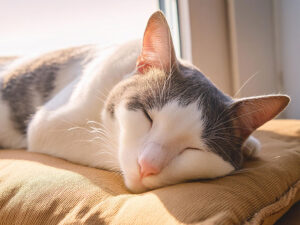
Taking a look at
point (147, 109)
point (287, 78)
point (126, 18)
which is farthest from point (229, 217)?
point (287, 78)

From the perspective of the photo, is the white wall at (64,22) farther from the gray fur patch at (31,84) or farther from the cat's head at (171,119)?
the cat's head at (171,119)

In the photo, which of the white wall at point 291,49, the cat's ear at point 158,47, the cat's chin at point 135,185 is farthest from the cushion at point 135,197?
the white wall at point 291,49

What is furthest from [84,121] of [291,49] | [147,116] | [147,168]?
[291,49]

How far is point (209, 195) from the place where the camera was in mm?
688

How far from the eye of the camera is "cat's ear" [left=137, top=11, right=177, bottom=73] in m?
0.93

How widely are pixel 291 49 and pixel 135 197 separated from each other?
1.83 m

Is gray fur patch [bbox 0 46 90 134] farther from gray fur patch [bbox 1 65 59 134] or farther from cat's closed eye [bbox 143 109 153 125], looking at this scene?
cat's closed eye [bbox 143 109 153 125]

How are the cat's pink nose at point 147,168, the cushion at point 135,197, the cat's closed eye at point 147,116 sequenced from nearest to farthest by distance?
the cushion at point 135,197 < the cat's pink nose at point 147,168 < the cat's closed eye at point 147,116

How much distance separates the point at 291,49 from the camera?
2.14m

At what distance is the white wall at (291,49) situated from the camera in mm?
2072

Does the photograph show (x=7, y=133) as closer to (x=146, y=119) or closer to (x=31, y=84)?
(x=31, y=84)

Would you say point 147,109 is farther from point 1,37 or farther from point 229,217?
point 1,37

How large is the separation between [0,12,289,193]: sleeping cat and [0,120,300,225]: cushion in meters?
0.06

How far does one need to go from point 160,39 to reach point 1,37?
999 millimetres
